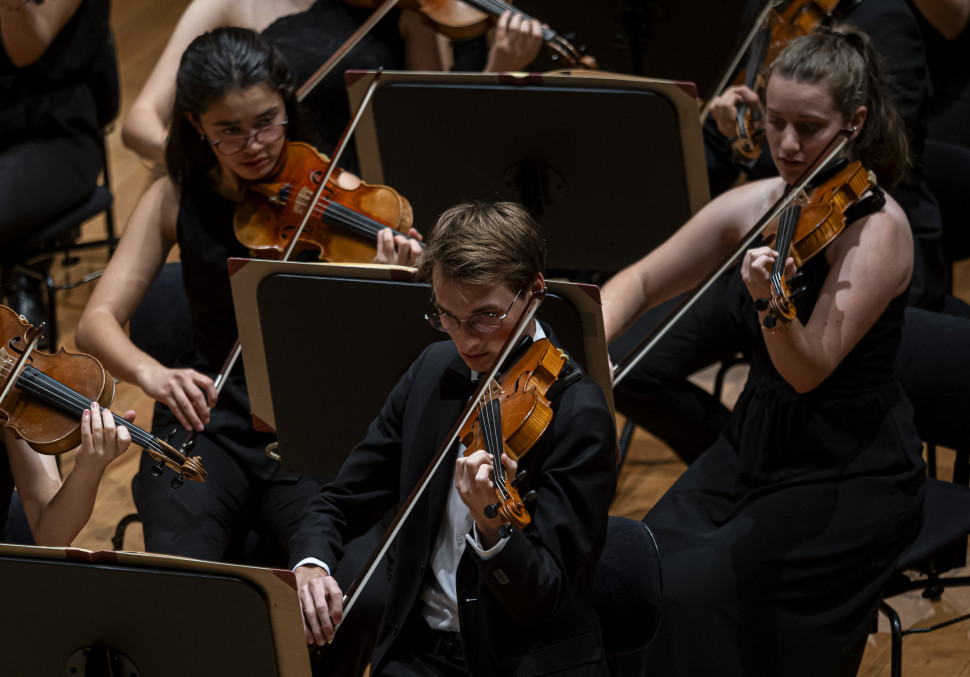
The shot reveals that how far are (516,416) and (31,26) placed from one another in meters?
2.04

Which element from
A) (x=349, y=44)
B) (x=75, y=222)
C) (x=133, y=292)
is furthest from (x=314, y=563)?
(x=75, y=222)

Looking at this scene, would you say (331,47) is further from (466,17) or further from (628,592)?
(628,592)

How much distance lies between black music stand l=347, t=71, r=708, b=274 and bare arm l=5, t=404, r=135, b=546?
844 millimetres

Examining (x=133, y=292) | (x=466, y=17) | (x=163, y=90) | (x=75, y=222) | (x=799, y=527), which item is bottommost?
(x=799, y=527)

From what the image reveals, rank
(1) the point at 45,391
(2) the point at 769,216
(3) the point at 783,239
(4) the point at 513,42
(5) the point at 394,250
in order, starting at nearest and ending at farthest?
(1) the point at 45,391 < (3) the point at 783,239 < (2) the point at 769,216 < (5) the point at 394,250 < (4) the point at 513,42

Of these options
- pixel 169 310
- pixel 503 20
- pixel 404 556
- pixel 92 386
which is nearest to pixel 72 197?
pixel 169 310

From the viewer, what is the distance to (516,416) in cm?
151

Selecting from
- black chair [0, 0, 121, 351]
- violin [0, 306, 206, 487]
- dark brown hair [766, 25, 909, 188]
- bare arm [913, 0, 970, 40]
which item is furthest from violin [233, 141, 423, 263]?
bare arm [913, 0, 970, 40]

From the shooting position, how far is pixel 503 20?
2711 millimetres

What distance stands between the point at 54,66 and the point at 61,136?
184 millimetres

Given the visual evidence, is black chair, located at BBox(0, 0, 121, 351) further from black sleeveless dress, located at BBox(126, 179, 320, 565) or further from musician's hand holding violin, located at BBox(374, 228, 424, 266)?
musician's hand holding violin, located at BBox(374, 228, 424, 266)

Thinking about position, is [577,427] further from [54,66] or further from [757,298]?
[54,66]

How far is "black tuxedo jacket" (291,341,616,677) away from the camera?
1482 millimetres

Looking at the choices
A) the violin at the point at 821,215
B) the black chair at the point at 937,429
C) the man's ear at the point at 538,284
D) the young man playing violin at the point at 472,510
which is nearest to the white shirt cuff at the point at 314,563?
the young man playing violin at the point at 472,510
